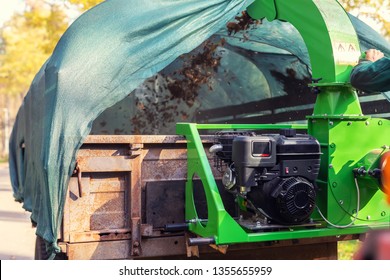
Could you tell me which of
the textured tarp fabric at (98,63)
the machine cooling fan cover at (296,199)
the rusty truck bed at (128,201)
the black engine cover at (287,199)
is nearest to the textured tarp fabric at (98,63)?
the textured tarp fabric at (98,63)

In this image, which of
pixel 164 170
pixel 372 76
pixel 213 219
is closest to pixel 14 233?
pixel 164 170

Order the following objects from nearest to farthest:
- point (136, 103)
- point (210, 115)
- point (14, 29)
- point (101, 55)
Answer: point (101, 55), point (136, 103), point (210, 115), point (14, 29)

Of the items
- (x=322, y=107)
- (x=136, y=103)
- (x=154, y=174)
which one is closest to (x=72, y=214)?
(x=154, y=174)

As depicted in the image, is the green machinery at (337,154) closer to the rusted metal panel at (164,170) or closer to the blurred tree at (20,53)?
the rusted metal panel at (164,170)

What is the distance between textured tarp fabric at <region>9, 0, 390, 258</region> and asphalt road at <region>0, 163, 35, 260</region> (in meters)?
2.72

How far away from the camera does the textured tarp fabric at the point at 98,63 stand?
3.90 meters

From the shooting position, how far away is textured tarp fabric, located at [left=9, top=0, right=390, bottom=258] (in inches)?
153

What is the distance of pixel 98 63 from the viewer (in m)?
4.22

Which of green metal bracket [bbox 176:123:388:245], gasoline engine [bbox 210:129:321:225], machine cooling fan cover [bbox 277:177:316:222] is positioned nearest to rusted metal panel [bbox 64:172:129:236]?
green metal bracket [bbox 176:123:388:245]
